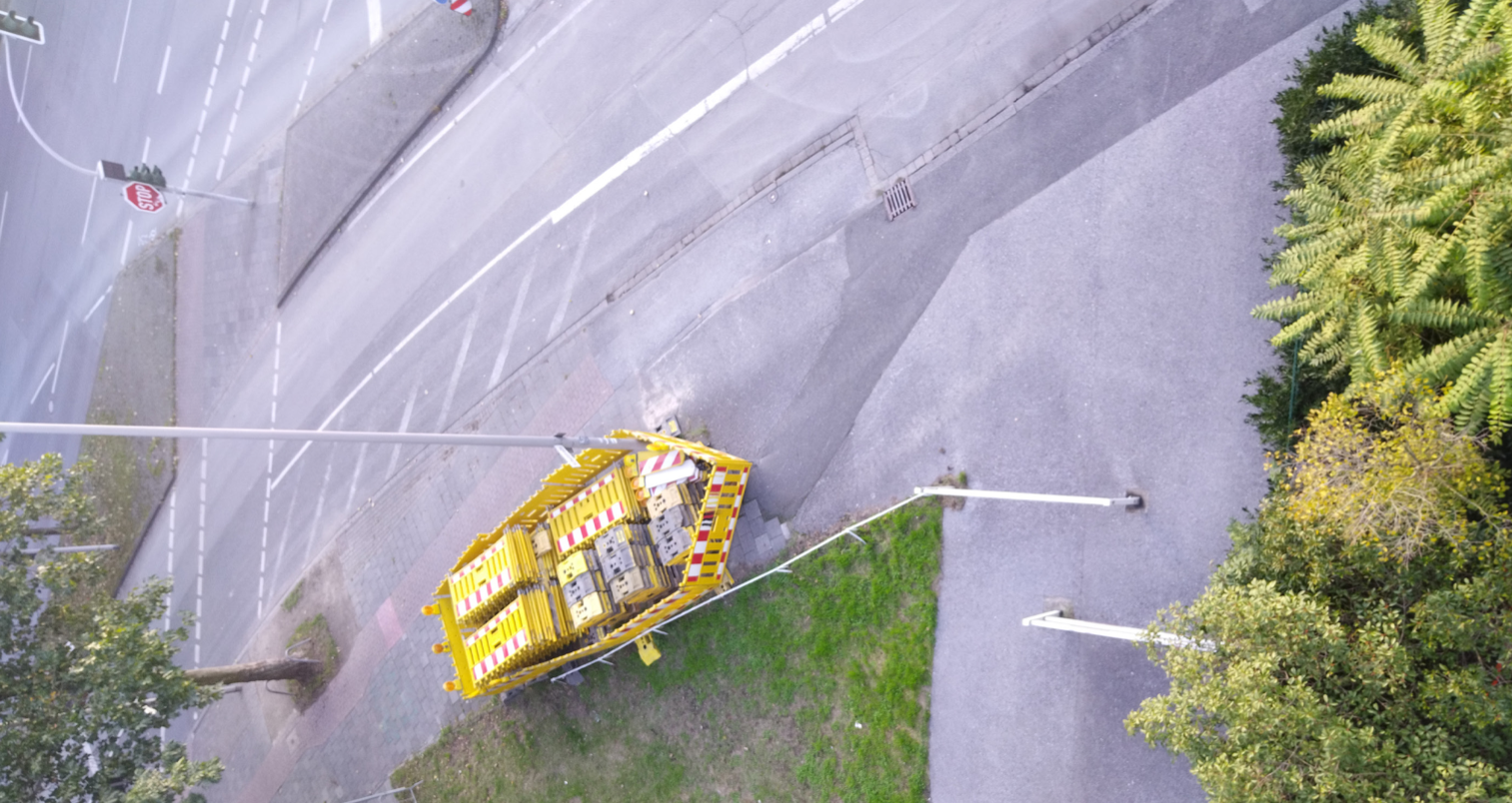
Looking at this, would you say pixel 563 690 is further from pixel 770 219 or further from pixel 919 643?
pixel 770 219

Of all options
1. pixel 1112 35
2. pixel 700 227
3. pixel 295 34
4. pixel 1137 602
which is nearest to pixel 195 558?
pixel 295 34

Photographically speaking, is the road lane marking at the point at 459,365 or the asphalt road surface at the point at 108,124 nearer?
the road lane marking at the point at 459,365

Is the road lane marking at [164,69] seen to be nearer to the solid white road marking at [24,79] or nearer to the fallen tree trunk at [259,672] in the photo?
the solid white road marking at [24,79]

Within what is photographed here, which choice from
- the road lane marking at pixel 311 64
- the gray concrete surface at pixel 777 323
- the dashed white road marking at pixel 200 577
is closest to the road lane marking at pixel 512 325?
the gray concrete surface at pixel 777 323

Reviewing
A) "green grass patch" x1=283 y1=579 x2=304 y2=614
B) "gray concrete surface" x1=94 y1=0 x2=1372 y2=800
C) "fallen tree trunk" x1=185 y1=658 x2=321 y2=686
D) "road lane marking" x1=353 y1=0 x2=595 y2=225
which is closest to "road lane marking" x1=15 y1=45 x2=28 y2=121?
"gray concrete surface" x1=94 y1=0 x2=1372 y2=800

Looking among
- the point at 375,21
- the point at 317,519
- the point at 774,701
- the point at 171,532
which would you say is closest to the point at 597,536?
the point at 774,701

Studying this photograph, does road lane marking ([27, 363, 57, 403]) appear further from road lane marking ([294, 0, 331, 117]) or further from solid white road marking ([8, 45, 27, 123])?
road lane marking ([294, 0, 331, 117])

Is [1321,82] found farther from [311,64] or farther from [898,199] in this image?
[311,64]
